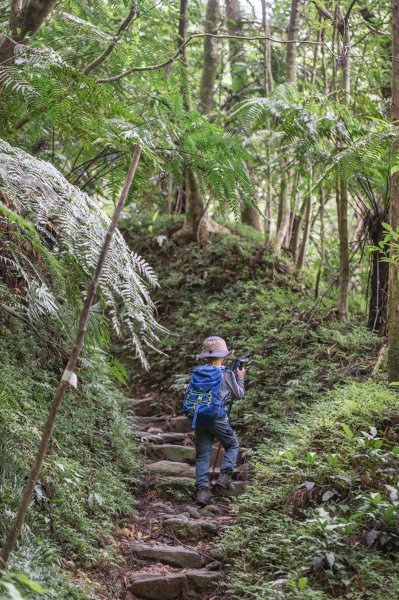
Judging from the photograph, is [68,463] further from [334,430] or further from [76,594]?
[334,430]

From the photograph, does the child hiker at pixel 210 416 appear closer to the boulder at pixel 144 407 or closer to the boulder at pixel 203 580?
the boulder at pixel 203 580

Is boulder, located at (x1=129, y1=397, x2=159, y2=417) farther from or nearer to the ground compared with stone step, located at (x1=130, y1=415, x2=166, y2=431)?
farther from the ground

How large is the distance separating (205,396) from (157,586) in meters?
1.99

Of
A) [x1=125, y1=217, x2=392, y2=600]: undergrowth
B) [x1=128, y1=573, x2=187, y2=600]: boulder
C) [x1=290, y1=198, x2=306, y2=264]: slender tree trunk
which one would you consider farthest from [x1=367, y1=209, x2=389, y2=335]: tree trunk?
[x1=128, y1=573, x2=187, y2=600]: boulder

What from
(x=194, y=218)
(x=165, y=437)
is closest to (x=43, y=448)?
(x=165, y=437)

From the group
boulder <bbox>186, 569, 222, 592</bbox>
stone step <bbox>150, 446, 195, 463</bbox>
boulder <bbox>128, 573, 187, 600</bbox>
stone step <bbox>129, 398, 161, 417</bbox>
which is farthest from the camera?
stone step <bbox>129, 398, 161, 417</bbox>

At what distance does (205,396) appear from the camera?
228 inches

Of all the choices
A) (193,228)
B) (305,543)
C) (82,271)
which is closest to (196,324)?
(193,228)

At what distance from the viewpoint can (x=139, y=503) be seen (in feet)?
17.8

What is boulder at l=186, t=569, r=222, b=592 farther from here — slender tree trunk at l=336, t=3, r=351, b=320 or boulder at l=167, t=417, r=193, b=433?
slender tree trunk at l=336, t=3, r=351, b=320

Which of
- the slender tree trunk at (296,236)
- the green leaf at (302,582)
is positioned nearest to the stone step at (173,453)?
the green leaf at (302,582)

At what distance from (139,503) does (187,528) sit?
0.62m

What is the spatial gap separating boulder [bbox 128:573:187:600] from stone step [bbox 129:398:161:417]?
3.85m

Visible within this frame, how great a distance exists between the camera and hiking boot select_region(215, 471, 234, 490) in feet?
18.8
